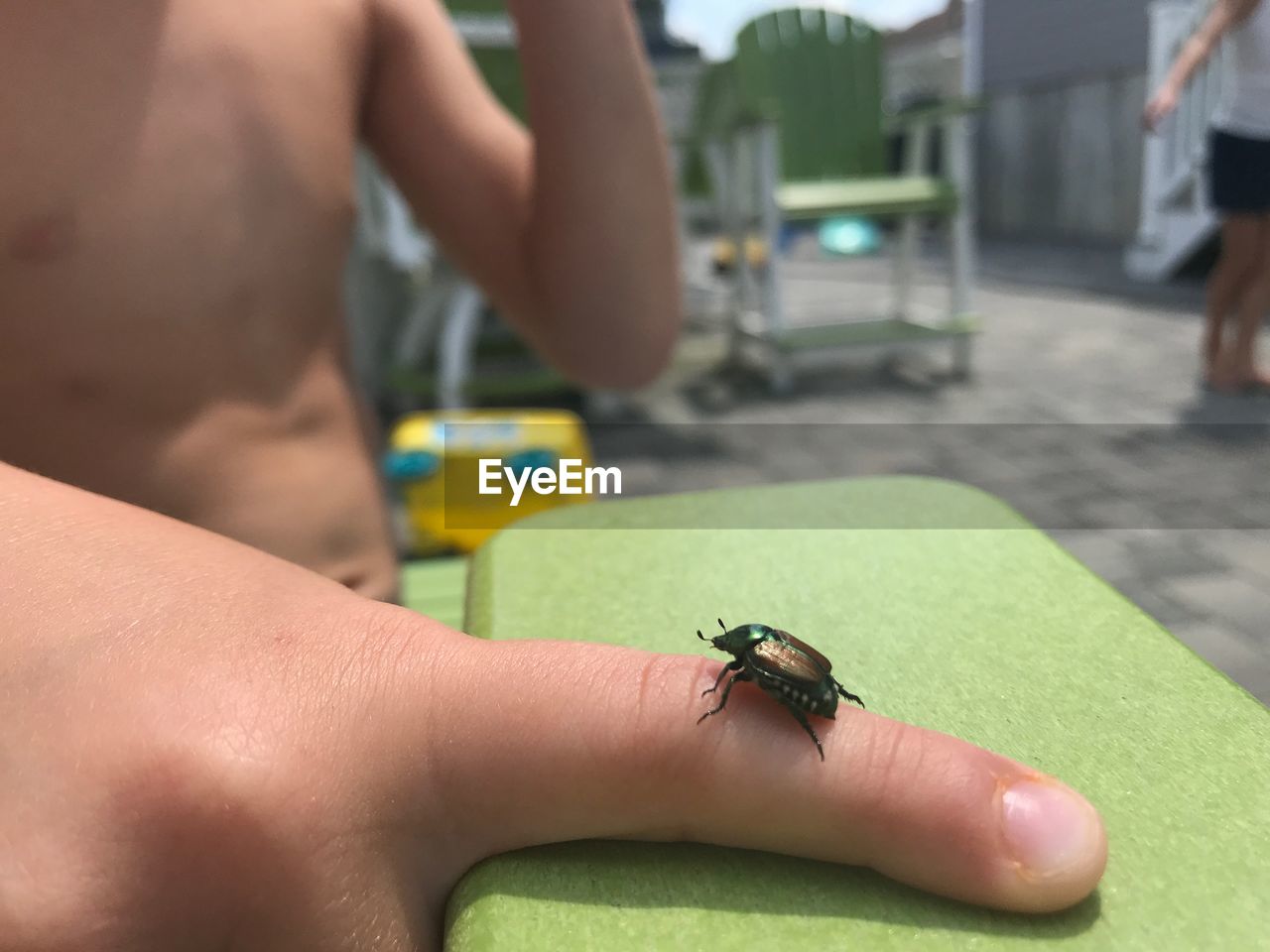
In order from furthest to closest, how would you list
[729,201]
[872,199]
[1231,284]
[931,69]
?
1. [931,69]
2. [729,201]
3. [872,199]
4. [1231,284]

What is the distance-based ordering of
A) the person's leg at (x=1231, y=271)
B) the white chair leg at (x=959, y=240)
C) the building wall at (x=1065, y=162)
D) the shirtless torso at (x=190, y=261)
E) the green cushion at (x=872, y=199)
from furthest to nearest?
1. the building wall at (x=1065, y=162)
2. the white chair leg at (x=959, y=240)
3. the green cushion at (x=872, y=199)
4. the person's leg at (x=1231, y=271)
5. the shirtless torso at (x=190, y=261)

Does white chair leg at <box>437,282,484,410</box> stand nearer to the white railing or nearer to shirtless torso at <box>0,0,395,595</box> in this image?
shirtless torso at <box>0,0,395,595</box>

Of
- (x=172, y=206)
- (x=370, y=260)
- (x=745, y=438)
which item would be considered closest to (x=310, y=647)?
(x=172, y=206)

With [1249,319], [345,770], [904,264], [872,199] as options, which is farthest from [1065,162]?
[345,770]

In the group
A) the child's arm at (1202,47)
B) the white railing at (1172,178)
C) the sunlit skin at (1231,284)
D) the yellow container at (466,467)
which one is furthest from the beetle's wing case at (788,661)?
the white railing at (1172,178)

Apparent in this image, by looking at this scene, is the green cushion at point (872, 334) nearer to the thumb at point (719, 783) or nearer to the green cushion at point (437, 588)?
the green cushion at point (437, 588)

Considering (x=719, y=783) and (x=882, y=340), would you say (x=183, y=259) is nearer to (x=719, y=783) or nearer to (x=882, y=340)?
(x=719, y=783)
